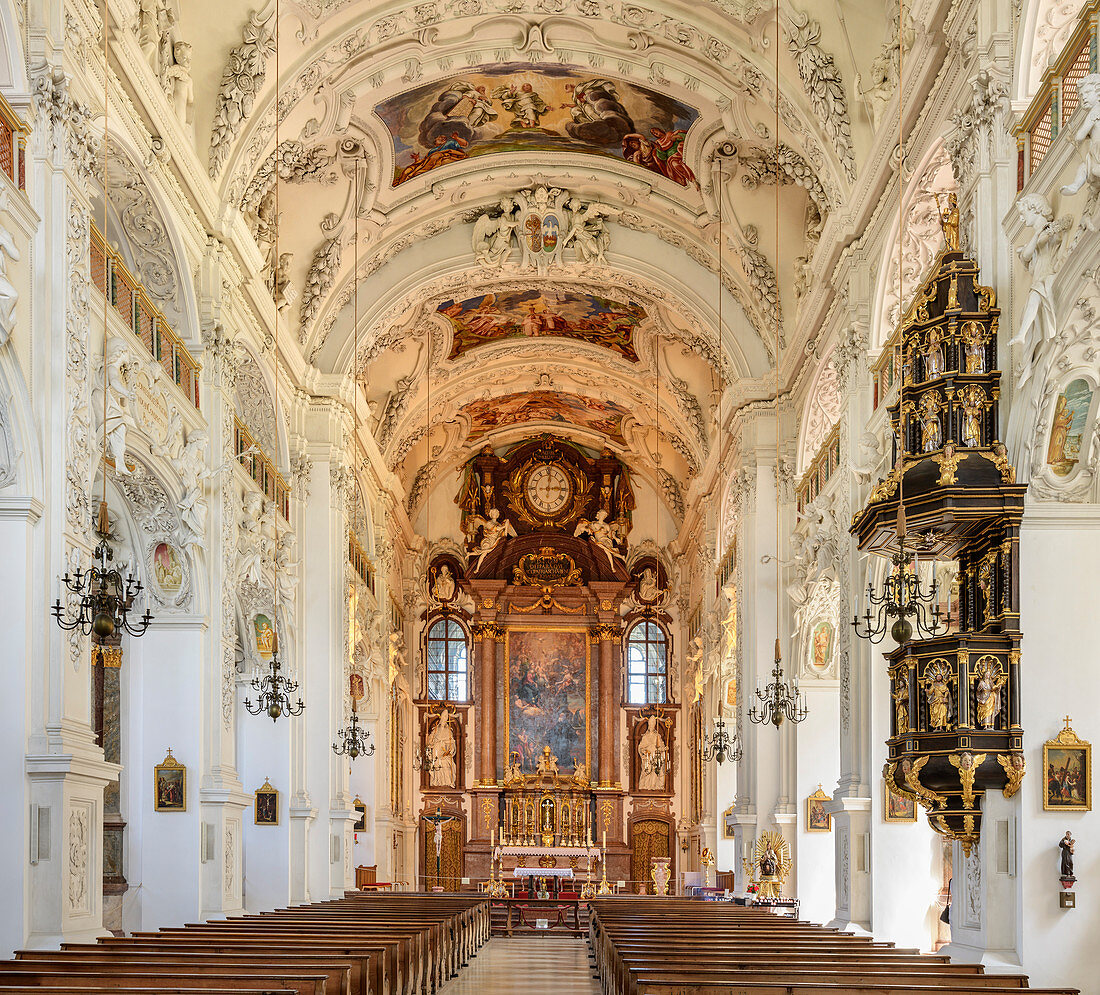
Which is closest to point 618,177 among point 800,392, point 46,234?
point 800,392

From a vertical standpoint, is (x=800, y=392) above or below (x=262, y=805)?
above

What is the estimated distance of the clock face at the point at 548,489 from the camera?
130 feet

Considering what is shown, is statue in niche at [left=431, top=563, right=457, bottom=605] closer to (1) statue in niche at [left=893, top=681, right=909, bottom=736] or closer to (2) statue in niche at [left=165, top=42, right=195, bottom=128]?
(2) statue in niche at [left=165, top=42, right=195, bottom=128]

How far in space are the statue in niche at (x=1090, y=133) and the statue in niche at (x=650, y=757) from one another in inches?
1189

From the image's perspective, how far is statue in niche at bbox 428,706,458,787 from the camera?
124 ft

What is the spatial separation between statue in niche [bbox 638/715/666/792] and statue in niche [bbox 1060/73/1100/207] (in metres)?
30.2

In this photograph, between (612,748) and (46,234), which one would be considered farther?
(612,748)

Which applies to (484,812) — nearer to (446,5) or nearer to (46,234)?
(446,5)

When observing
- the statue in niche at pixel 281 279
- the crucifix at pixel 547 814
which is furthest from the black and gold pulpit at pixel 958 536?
the crucifix at pixel 547 814

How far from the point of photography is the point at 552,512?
3975 cm

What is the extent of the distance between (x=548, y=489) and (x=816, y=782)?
770 inches

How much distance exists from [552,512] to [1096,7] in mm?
30576

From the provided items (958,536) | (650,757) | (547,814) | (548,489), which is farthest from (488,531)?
(958,536)

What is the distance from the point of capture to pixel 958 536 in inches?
460
